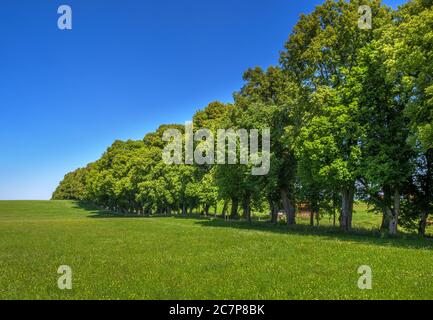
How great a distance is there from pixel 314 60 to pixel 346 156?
43.6ft

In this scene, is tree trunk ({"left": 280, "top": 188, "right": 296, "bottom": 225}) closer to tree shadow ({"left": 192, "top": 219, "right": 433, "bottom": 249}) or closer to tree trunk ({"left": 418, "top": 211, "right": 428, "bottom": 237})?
tree shadow ({"left": 192, "top": 219, "right": 433, "bottom": 249})

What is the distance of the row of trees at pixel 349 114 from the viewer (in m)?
33.5

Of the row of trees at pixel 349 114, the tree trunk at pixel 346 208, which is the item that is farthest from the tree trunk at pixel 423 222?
the tree trunk at pixel 346 208

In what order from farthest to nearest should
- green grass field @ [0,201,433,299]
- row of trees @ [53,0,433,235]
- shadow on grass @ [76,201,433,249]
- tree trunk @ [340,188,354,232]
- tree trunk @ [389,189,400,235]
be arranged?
1. tree trunk @ [340,188,354,232]
2. tree trunk @ [389,189,400,235]
3. row of trees @ [53,0,433,235]
4. shadow on grass @ [76,201,433,249]
5. green grass field @ [0,201,433,299]

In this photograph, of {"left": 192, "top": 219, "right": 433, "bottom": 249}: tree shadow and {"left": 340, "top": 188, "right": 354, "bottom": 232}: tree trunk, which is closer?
{"left": 192, "top": 219, "right": 433, "bottom": 249}: tree shadow

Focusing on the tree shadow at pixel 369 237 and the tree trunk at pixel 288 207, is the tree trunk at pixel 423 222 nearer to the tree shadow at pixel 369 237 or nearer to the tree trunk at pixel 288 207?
the tree shadow at pixel 369 237

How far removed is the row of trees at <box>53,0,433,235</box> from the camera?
33.5m

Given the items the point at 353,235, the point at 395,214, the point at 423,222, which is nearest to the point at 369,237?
the point at 353,235

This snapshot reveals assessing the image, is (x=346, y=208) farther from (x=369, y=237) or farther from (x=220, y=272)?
(x=220, y=272)

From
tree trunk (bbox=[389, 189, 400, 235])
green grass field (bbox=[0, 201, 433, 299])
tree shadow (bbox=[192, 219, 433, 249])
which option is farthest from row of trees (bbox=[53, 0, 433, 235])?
green grass field (bbox=[0, 201, 433, 299])

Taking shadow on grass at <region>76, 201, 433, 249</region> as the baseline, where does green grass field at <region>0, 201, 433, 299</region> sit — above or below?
above

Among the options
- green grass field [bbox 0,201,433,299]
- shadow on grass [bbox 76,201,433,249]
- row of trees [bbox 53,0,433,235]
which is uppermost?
row of trees [bbox 53,0,433,235]
